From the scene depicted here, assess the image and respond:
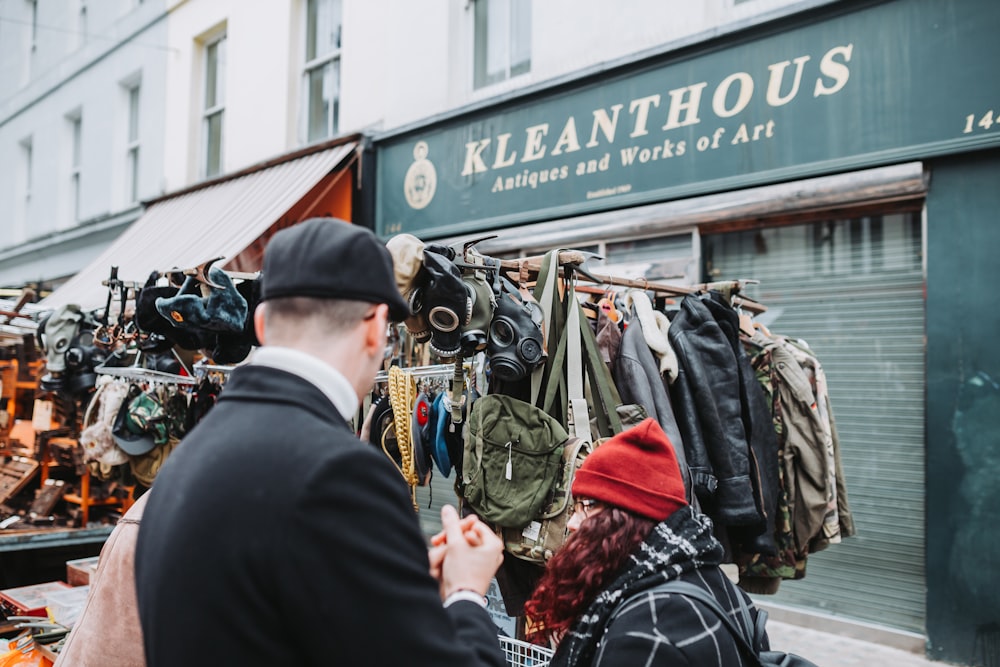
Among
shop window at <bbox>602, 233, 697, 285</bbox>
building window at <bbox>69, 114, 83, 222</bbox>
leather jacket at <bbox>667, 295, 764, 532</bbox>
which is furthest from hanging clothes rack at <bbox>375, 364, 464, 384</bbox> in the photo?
building window at <bbox>69, 114, 83, 222</bbox>

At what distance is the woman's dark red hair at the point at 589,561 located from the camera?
2.18m

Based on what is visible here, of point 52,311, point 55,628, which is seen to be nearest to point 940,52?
point 55,628

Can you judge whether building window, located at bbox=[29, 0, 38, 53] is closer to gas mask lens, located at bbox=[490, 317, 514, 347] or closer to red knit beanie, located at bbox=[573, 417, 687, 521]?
gas mask lens, located at bbox=[490, 317, 514, 347]

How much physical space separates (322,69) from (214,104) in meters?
2.74

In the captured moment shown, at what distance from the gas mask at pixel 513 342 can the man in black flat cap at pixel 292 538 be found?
197 cm

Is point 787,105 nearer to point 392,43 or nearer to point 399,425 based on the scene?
point 399,425

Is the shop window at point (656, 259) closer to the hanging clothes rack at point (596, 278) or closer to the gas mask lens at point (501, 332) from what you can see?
the hanging clothes rack at point (596, 278)

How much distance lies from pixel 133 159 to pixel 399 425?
39.3ft

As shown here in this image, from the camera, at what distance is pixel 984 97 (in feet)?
16.3

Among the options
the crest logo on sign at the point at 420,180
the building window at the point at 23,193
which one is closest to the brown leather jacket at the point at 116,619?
the crest logo on sign at the point at 420,180

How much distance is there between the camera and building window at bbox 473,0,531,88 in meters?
8.10

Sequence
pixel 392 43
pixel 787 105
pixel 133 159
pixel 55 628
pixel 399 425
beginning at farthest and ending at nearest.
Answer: pixel 133 159
pixel 392 43
pixel 787 105
pixel 55 628
pixel 399 425

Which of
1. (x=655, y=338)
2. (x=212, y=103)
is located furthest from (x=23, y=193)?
(x=655, y=338)

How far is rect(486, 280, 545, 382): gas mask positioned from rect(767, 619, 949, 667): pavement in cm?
336
